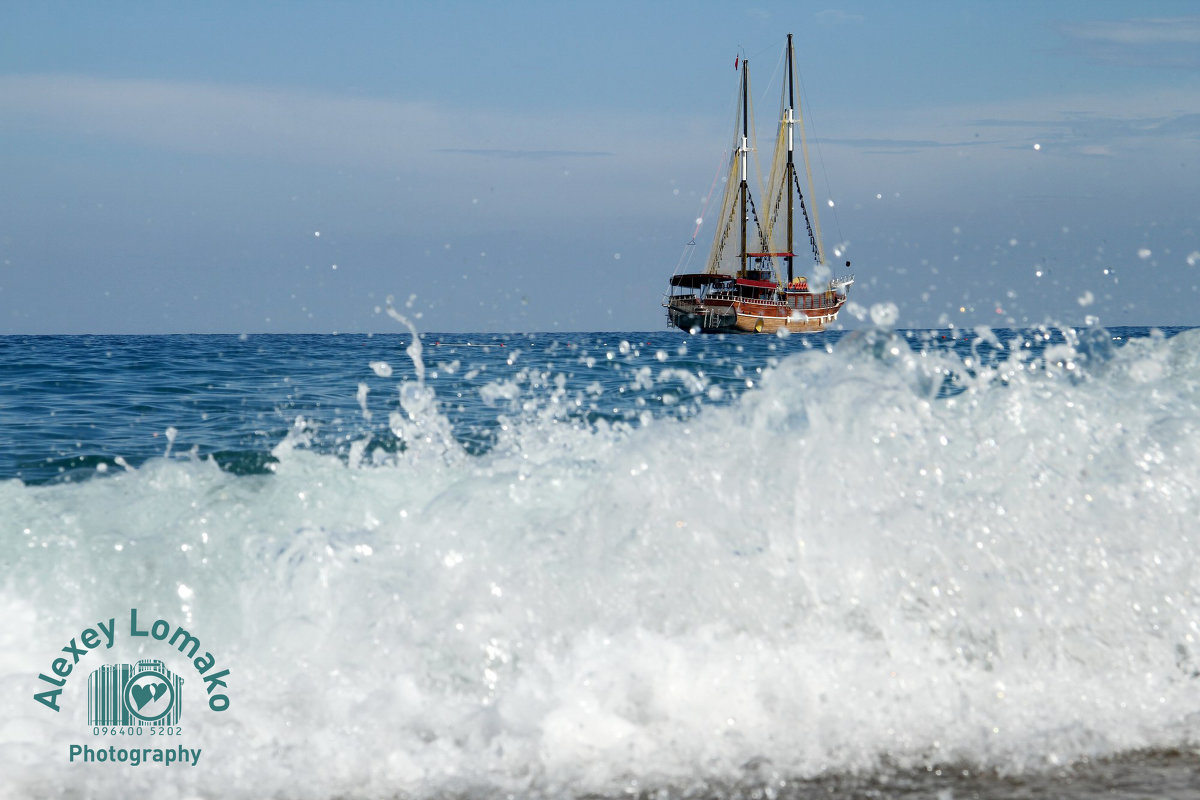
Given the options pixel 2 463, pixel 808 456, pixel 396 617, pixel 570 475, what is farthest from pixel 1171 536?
pixel 2 463

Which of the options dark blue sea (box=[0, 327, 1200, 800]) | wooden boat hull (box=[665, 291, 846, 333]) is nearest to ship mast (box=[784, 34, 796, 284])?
wooden boat hull (box=[665, 291, 846, 333])

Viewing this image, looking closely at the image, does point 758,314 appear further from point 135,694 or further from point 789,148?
point 135,694

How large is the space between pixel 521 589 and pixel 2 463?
475cm

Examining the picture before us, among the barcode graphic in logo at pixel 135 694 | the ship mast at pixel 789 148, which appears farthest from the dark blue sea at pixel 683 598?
the ship mast at pixel 789 148

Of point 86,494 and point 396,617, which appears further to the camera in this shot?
point 86,494

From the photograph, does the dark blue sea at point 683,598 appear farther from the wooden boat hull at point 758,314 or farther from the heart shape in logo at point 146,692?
the wooden boat hull at point 758,314

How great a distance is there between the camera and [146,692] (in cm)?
407

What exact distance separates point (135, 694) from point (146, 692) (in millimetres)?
41

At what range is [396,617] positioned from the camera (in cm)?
430

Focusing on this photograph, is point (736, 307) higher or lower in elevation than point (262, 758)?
higher

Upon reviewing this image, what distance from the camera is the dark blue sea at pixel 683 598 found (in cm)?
340

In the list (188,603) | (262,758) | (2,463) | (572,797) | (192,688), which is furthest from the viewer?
(2,463)

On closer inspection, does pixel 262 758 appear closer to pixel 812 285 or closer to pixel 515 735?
pixel 515 735

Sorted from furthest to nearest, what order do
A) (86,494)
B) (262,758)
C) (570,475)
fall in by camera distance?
1. (86,494)
2. (570,475)
3. (262,758)
